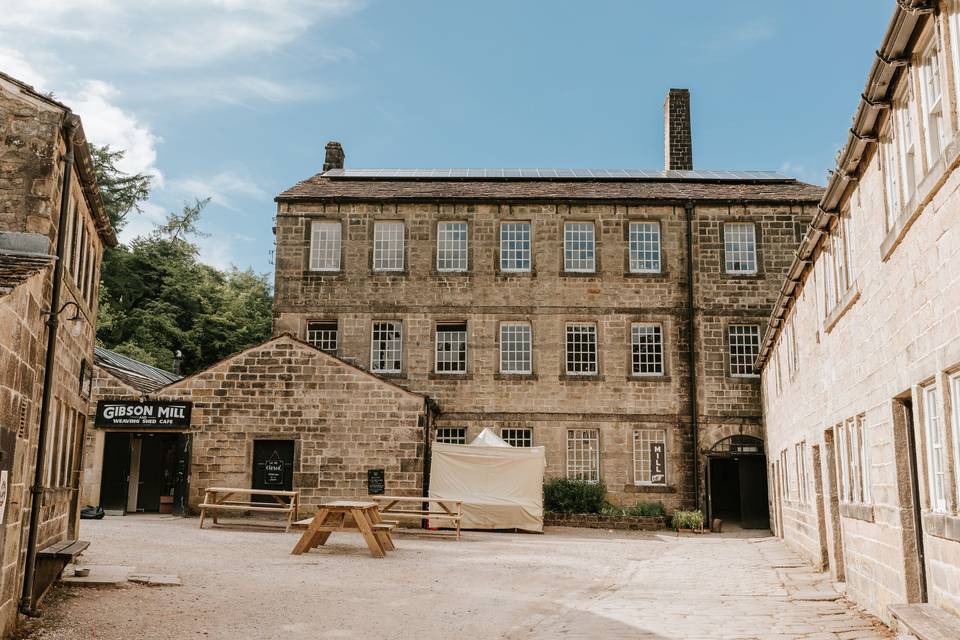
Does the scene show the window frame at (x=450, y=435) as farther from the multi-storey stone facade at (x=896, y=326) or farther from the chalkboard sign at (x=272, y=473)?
the multi-storey stone facade at (x=896, y=326)

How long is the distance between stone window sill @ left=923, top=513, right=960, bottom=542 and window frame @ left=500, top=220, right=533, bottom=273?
1872 centimetres

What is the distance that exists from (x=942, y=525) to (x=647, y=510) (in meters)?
17.3

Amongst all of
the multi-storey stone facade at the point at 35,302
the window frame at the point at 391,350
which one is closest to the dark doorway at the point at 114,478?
the window frame at the point at 391,350

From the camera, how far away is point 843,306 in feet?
32.5

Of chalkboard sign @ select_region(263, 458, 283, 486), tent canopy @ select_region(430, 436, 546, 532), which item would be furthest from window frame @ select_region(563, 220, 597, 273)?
chalkboard sign @ select_region(263, 458, 283, 486)

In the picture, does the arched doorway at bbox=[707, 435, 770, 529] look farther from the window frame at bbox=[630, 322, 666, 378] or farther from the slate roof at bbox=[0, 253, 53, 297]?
the slate roof at bbox=[0, 253, 53, 297]

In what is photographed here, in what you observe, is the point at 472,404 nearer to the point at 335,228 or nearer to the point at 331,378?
the point at 331,378

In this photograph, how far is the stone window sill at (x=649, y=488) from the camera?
78.7 feet

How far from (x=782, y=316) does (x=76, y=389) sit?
11.7 metres

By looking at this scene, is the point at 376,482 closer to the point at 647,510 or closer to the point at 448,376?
the point at 448,376

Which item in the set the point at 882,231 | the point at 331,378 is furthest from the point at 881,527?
the point at 331,378

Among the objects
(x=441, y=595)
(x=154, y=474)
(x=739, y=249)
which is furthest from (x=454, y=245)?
(x=441, y=595)

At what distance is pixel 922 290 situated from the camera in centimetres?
686

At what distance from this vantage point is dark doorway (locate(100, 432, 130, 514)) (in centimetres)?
2228
